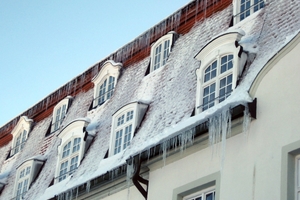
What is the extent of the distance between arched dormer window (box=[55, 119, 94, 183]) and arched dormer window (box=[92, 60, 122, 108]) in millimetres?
1103

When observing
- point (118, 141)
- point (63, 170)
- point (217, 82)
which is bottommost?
point (63, 170)

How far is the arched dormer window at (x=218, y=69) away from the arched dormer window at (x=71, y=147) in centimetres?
464

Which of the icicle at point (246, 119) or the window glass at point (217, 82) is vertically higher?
the window glass at point (217, 82)

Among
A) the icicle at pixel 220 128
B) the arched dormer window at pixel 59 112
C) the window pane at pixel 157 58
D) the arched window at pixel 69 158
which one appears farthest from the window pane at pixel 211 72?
the arched dormer window at pixel 59 112

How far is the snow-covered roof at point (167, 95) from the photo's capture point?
49.5 feet

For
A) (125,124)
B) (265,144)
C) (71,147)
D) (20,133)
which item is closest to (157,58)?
(125,124)

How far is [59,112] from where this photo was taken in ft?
75.9

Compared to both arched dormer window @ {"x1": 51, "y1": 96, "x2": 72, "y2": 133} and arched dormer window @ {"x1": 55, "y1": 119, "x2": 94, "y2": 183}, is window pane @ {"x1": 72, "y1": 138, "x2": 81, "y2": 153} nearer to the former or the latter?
arched dormer window @ {"x1": 55, "y1": 119, "x2": 94, "y2": 183}

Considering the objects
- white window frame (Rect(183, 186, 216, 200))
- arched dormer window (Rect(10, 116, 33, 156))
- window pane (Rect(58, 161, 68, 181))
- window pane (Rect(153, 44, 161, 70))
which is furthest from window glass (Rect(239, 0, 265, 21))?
arched dormer window (Rect(10, 116, 33, 156))

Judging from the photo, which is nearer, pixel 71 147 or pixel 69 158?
pixel 69 158

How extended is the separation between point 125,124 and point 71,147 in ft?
8.00

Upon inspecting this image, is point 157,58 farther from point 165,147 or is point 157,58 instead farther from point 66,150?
point 165,147

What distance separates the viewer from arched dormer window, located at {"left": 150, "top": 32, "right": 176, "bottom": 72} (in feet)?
62.9

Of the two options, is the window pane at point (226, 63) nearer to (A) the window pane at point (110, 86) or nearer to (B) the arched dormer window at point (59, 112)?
(A) the window pane at point (110, 86)
